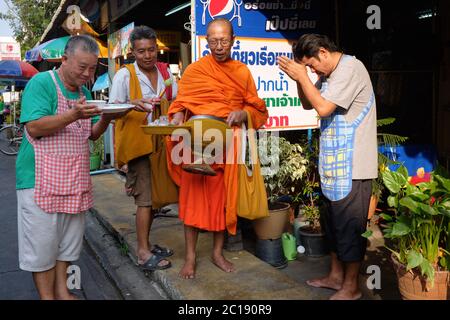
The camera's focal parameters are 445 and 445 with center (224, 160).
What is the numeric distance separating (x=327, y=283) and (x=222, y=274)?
0.77 metres

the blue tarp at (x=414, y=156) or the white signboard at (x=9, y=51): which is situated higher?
the white signboard at (x=9, y=51)

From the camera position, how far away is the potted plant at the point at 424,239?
2.53m

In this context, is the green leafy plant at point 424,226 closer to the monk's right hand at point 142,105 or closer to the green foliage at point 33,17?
the monk's right hand at point 142,105

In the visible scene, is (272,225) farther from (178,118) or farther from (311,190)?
(178,118)

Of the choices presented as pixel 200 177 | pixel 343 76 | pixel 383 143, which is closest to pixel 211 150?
pixel 200 177

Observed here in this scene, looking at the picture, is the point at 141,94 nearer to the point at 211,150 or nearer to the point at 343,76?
the point at 211,150

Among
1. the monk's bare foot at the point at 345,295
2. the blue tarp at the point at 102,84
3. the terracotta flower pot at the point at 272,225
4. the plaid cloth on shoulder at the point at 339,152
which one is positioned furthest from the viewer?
the blue tarp at the point at 102,84

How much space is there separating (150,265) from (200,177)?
884 mm

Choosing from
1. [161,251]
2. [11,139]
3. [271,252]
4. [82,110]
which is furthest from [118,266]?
[11,139]

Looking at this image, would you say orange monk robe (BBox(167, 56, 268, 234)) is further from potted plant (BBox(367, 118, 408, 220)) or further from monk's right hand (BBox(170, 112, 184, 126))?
potted plant (BBox(367, 118, 408, 220))

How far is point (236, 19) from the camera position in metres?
4.06

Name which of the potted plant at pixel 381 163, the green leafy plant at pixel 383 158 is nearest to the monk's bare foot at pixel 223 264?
the potted plant at pixel 381 163

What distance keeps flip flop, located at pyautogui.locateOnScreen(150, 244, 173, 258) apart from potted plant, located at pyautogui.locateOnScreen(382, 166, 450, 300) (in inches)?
74.2

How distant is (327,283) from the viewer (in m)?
3.21
